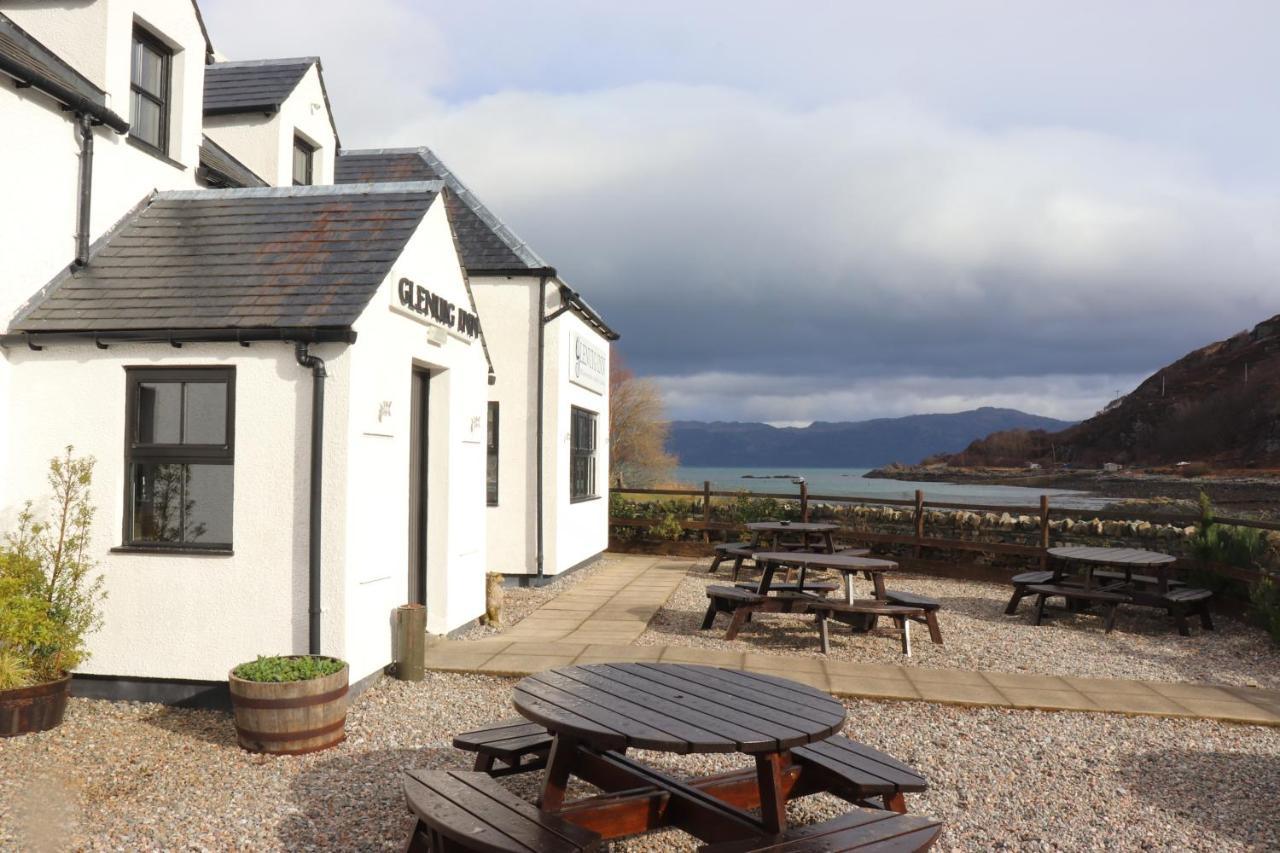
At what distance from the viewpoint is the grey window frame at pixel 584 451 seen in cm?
1287

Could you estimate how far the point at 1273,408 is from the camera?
7281 cm

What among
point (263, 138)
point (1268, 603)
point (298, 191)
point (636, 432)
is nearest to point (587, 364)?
point (263, 138)

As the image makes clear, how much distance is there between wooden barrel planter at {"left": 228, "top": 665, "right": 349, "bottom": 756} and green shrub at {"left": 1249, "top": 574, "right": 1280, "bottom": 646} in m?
8.96

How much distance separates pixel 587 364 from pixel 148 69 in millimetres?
7205

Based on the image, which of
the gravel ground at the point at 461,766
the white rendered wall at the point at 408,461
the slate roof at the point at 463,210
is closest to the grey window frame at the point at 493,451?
the slate roof at the point at 463,210

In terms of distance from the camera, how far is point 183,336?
587 cm

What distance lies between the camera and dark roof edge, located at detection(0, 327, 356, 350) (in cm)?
573

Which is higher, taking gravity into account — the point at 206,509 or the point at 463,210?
the point at 463,210

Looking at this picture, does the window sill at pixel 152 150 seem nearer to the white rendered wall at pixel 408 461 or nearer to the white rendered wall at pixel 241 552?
the white rendered wall at pixel 241 552

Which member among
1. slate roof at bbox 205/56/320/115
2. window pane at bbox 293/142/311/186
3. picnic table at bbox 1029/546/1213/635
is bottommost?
picnic table at bbox 1029/546/1213/635

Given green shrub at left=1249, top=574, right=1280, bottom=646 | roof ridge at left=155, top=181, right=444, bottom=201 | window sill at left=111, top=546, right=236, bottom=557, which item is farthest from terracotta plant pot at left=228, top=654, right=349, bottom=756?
green shrub at left=1249, top=574, right=1280, bottom=646

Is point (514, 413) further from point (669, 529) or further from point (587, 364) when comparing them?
point (669, 529)

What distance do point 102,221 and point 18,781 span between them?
443cm

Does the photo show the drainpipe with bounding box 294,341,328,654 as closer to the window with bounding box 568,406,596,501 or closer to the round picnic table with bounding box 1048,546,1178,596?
the window with bounding box 568,406,596,501
